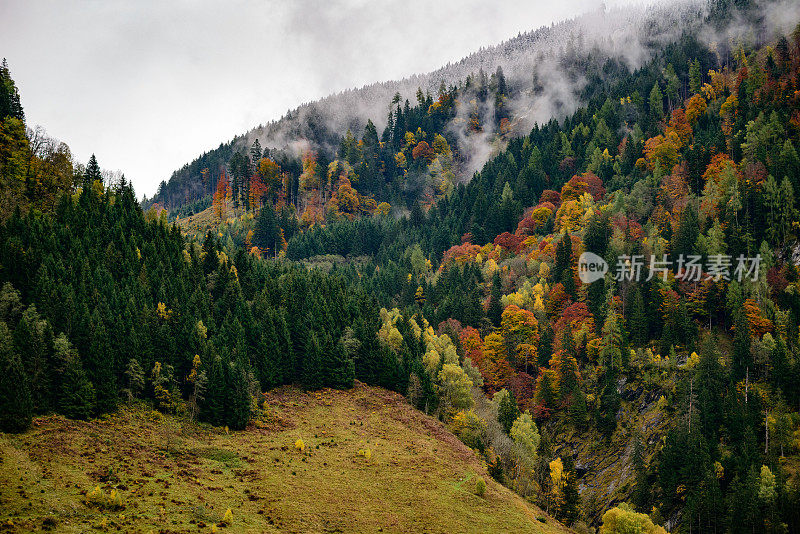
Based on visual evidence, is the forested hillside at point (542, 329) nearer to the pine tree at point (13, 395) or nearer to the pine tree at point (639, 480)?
the pine tree at point (13, 395)

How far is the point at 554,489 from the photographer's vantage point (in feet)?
307

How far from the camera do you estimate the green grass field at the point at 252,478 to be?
161 ft

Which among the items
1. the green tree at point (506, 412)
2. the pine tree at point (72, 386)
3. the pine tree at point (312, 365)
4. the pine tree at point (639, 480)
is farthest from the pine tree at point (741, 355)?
the pine tree at point (72, 386)

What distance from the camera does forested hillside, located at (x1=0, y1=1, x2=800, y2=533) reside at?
83.1 meters

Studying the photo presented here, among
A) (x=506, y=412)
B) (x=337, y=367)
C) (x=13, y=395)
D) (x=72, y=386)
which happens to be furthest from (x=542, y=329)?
(x=13, y=395)

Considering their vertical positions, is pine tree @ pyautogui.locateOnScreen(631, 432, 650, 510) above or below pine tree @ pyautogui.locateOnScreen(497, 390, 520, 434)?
below

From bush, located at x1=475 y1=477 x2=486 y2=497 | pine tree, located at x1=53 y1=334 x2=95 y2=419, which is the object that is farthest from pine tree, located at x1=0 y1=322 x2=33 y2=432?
bush, located at x1=475 y1=477 x2=486 y2=497

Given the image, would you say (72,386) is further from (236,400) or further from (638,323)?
(638,323)

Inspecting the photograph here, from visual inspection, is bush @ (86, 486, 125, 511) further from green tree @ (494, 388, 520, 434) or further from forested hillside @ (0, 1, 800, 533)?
green tree @ (494, 388, 520, 434)

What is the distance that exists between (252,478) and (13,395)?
26423 mm

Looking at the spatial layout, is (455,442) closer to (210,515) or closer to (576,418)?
(576,418)

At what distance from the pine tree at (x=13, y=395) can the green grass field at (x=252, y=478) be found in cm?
163

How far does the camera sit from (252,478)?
6619 cm

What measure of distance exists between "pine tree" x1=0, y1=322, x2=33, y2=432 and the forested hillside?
21 cm
